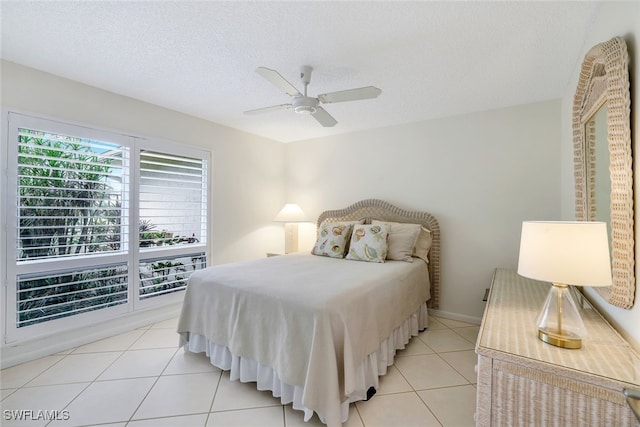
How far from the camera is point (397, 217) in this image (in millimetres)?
3648

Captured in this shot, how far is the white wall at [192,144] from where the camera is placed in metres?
2.37

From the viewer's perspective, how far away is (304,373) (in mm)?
1641

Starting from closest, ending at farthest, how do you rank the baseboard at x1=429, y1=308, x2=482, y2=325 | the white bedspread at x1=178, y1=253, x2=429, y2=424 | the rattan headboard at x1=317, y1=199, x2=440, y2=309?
the white bedspread at x1=178, y1=253, x2=429, y2=424, the baseboard at x1=429, y1=308, x2=482, y2=325, the rattan headboard at x1=317, y1=199, x2=440, y2=309

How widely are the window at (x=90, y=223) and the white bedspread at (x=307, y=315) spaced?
3.53 ft

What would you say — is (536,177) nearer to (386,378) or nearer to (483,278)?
(483,278)

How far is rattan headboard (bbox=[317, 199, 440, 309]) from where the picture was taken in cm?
338

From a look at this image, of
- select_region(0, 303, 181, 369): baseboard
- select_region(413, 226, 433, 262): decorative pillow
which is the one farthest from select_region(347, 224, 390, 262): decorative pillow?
select_region(0, 303, 181, 369): baseboard

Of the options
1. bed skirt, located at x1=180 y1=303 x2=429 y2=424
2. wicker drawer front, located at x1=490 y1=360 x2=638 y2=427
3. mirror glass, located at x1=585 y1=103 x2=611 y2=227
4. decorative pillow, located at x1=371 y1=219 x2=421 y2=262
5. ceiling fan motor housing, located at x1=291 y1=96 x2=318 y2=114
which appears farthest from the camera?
decorative pillow, located at x1=371 y1=219 x2=421 y2=262

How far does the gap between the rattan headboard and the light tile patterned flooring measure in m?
0.90

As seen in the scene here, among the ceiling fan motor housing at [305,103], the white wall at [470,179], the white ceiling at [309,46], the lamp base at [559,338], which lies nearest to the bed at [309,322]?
the white wall at [470,179]

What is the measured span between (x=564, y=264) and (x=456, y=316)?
2.49 meters

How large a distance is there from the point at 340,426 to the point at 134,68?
3062 mm

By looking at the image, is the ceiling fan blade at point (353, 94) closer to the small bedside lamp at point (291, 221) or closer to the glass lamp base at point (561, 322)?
the glass lamp base at point (561, 322)

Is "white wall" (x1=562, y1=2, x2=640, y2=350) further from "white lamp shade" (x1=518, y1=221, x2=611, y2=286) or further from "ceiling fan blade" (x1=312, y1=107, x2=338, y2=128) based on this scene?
"ceiling fan blade" (x1=312, y1=107, x2=338, y2=128)
